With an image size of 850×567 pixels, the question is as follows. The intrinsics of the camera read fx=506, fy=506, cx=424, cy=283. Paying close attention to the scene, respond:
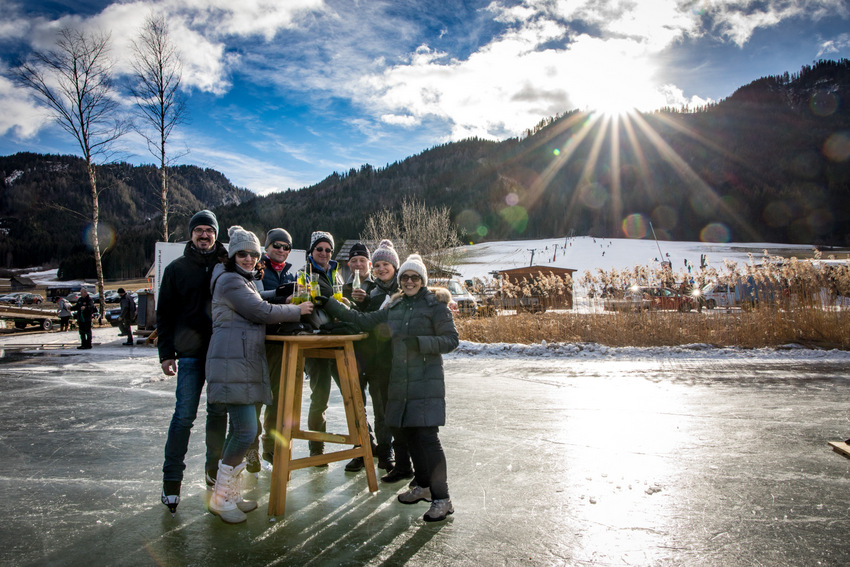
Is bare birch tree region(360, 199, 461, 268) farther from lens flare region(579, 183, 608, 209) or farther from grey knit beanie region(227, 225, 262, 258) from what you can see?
lens flare region(579, 183, 608, 209)

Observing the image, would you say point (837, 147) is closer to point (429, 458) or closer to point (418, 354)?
point (418, 354)

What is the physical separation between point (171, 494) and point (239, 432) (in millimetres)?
668

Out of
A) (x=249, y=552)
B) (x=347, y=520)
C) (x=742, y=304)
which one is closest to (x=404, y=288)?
(x=347, y=520)

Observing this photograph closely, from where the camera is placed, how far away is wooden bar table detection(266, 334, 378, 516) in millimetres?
3289

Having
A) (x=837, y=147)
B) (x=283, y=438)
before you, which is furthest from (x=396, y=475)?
(x=837, y=147)

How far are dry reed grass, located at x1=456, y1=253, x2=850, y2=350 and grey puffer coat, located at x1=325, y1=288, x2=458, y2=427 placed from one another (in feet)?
30.1

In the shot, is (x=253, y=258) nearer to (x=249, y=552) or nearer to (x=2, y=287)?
(x=249, y=552)

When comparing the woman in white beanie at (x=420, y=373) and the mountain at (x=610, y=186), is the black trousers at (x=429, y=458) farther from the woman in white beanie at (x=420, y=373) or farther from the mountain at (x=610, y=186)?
the mountain at (x=610, y=186)

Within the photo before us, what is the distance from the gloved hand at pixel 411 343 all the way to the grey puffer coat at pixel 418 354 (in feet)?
0.09

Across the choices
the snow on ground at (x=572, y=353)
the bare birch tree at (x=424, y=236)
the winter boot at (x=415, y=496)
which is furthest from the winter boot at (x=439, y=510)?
the bare birch tree at (x=424, y=236)

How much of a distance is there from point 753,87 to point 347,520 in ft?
788

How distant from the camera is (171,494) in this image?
3.31 metres

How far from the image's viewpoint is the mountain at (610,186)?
10000 cm

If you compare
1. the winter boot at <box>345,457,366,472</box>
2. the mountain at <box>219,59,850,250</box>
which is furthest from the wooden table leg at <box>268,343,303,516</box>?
the mountain at <box>219,59,850,250</box>
